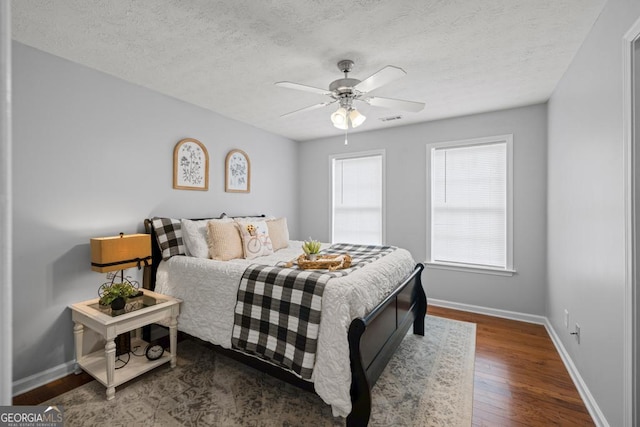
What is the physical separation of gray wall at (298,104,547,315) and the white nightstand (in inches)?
116

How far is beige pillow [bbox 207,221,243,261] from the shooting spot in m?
2.94

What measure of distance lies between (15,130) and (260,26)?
197cm

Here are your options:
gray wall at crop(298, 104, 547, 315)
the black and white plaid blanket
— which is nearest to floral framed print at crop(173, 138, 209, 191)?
the black and white plaid blanket

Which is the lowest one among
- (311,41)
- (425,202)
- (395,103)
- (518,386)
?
(518,386)

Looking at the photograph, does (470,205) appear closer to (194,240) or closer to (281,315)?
(281,315)

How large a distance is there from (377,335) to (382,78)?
1.79 meters

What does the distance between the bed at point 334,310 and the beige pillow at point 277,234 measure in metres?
0.19

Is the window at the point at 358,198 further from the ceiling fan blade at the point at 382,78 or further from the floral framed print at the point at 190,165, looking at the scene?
the ceiling fan blade at the point at 382,78

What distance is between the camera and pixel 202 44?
2.26m

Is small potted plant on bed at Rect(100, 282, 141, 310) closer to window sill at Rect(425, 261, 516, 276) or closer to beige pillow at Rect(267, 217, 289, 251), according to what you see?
beige pillow at Rect(267, 217, 289, 251)

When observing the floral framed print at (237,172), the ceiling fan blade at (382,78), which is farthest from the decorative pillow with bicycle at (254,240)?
the ceiling fan blade at (382,78)

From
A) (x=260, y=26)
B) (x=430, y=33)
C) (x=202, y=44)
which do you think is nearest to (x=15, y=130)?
(x=202, y=44)

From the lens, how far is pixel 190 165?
3.46m

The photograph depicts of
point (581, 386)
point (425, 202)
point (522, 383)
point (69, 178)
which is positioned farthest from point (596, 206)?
point (69, 178)
